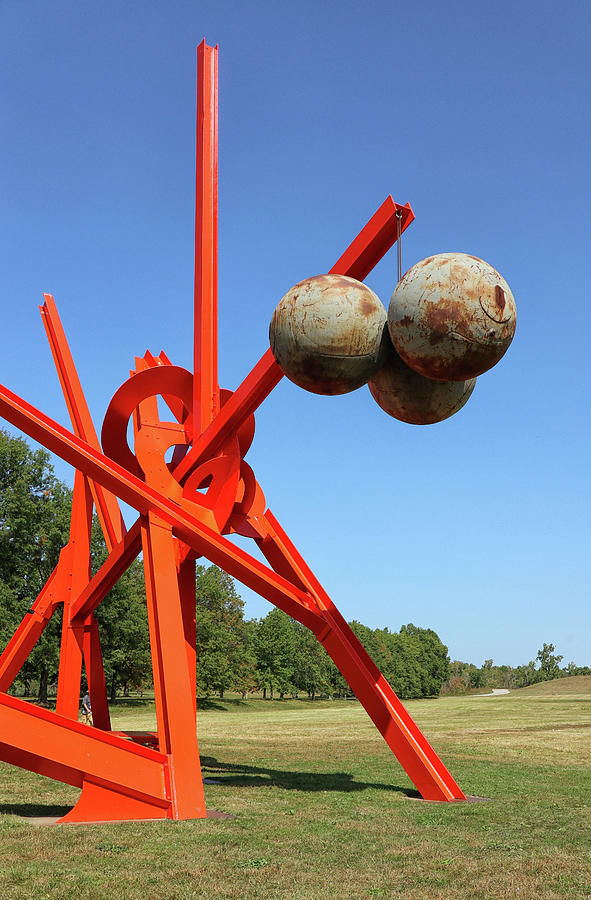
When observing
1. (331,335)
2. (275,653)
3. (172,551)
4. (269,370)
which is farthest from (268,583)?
(275,653)

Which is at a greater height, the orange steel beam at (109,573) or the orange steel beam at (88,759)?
the orange steel beam at (109,573)

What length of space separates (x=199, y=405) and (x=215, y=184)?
12.5 ft

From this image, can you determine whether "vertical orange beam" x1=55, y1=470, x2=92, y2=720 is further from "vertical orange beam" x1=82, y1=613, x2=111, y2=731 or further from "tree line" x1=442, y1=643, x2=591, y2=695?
"tree line" x1=442, y1=643, x2=591, y2=695

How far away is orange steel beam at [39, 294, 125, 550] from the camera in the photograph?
46.8 feet

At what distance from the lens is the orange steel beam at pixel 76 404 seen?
14266 mm

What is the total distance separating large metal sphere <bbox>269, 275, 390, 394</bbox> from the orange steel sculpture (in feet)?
6.56

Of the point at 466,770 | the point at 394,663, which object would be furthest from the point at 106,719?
the point at 394,663

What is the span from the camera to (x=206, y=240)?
1323cm

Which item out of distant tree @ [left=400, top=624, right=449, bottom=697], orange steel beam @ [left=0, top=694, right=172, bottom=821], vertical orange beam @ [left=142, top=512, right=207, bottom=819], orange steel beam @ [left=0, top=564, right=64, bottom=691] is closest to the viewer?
orange steel beam @ [left=0, top=694, right=172, bottom=821]

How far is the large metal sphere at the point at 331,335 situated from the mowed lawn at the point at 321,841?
3799 mm

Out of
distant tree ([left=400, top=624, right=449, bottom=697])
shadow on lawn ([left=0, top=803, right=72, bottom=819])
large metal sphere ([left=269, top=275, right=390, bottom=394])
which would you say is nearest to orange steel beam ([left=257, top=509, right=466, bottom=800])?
shadow on lawn ([left=0, top=803, right=72, bottom=819])

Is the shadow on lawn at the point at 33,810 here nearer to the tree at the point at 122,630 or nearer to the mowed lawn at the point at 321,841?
the mowed lawn at the point at 321,841

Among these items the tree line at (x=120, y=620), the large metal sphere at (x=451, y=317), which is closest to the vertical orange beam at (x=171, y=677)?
the large metal sphere at (x=451, y=317)

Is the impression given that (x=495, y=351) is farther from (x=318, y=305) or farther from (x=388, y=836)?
(x=388, y=836)
